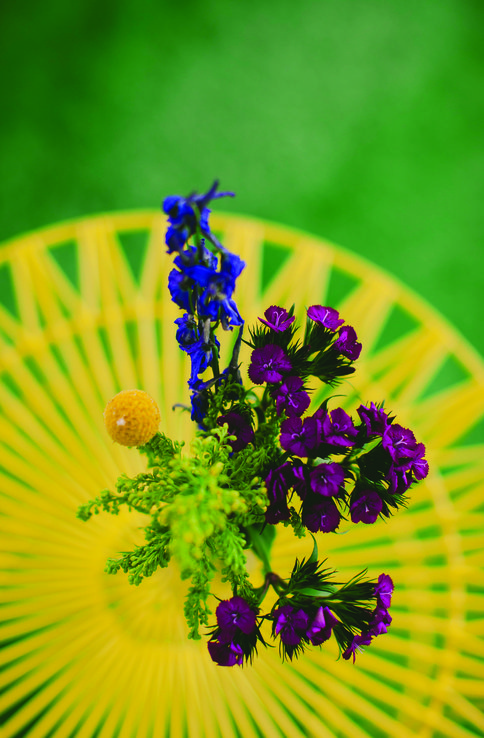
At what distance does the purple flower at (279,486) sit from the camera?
0.49 metres

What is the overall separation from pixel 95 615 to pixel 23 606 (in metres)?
0.12

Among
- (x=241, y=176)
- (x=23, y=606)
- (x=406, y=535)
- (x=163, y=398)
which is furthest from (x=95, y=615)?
(x=241, y=176)

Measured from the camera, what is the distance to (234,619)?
0.48 meters

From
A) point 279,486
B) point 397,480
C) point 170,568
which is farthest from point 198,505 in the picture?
point 170,568

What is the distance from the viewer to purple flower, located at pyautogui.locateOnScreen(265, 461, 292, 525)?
1.60 feet

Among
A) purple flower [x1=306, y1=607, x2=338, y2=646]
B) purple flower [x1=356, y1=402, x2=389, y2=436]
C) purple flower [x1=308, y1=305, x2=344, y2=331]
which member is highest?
purple flower [x1=308, y1=305, x2=344, y2=331]

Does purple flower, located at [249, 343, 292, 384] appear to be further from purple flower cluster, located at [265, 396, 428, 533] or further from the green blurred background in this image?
the green blurred background

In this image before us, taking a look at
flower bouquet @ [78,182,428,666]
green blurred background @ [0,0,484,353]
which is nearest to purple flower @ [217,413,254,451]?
flower bouquet @ [78,182,428,666]

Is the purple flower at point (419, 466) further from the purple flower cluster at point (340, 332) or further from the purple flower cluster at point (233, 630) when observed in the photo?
the purple flower cluster at point (233, 630)

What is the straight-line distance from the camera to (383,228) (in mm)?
1799

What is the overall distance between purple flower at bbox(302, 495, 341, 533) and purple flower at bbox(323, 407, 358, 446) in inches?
Result: 2.3

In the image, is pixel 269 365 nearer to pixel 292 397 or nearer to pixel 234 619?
pixel 292 397

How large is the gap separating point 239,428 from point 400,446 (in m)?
0.16

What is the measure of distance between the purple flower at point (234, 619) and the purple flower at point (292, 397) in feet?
0.64
